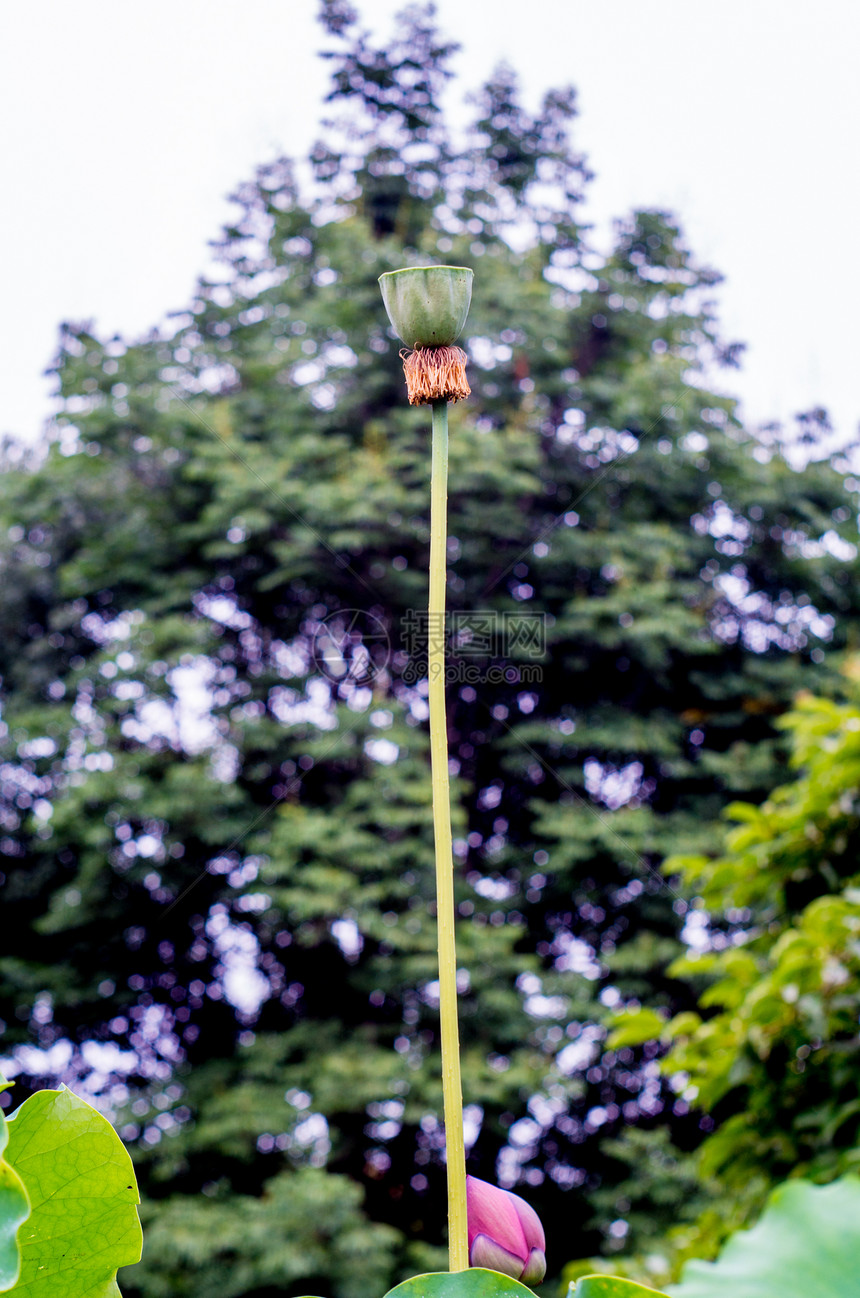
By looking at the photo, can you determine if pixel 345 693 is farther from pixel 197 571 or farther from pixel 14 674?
pixel 14 674

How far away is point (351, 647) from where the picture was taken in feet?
13.4

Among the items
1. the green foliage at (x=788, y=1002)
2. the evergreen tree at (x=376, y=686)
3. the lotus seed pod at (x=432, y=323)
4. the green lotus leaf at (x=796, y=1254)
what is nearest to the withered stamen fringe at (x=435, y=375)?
the lotus seed pod at (x=432, y=323)

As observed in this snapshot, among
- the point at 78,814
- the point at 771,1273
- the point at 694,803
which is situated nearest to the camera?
the point at 771,1273

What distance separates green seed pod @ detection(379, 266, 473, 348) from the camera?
6.8 inches

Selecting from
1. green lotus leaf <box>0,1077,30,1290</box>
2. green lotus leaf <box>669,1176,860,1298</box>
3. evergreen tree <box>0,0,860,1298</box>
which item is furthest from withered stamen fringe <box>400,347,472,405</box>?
evergreen tree <box>0,0,860,1298</box>

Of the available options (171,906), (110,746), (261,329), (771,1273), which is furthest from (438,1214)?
(771,1273)

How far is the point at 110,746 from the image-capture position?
11.7ft

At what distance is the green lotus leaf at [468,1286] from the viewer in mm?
161

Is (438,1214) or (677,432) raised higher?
(677,432)

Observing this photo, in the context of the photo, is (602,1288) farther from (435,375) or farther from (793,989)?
(793,989)

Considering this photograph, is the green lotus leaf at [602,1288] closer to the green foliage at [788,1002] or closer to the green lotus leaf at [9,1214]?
the green lotus leaf at [9,1214]

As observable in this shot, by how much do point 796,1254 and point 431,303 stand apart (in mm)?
432

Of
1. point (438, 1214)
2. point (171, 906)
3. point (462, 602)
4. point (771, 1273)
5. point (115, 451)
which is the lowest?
point (438, 1214)

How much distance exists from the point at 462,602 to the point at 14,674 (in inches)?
74.6
